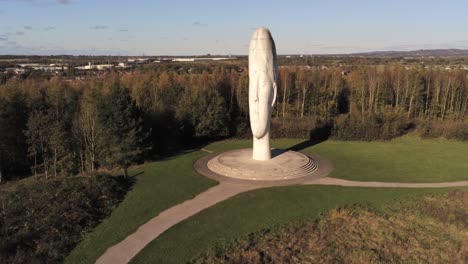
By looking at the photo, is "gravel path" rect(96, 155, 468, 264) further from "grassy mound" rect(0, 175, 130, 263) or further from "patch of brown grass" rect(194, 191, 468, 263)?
"patch of brown grass" rect(194, 191, 468, 263)

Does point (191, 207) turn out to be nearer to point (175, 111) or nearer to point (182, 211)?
point (182, 211)

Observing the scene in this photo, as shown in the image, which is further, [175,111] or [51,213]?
[175,111]

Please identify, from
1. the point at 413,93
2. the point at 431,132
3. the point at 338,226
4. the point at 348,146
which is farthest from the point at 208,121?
the point at 413,93

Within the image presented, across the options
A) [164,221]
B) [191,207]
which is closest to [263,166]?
[191,207]

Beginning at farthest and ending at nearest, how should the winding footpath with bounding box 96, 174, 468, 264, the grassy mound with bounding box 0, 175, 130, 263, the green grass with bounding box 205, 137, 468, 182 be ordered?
the green grass with bounding box 205, 137, 468, 182 → the grassy mound with bounding box 0, 175, 130, 263 → the winding footpath with bounding box 96, 174, 468, 264

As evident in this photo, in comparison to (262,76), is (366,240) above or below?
below

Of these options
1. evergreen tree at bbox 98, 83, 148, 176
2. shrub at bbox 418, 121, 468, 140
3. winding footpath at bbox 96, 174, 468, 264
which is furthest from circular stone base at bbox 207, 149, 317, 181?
shrub at bbox 418, 121, 468, 140

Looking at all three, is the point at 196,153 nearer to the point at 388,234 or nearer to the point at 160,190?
the point at 160,190
